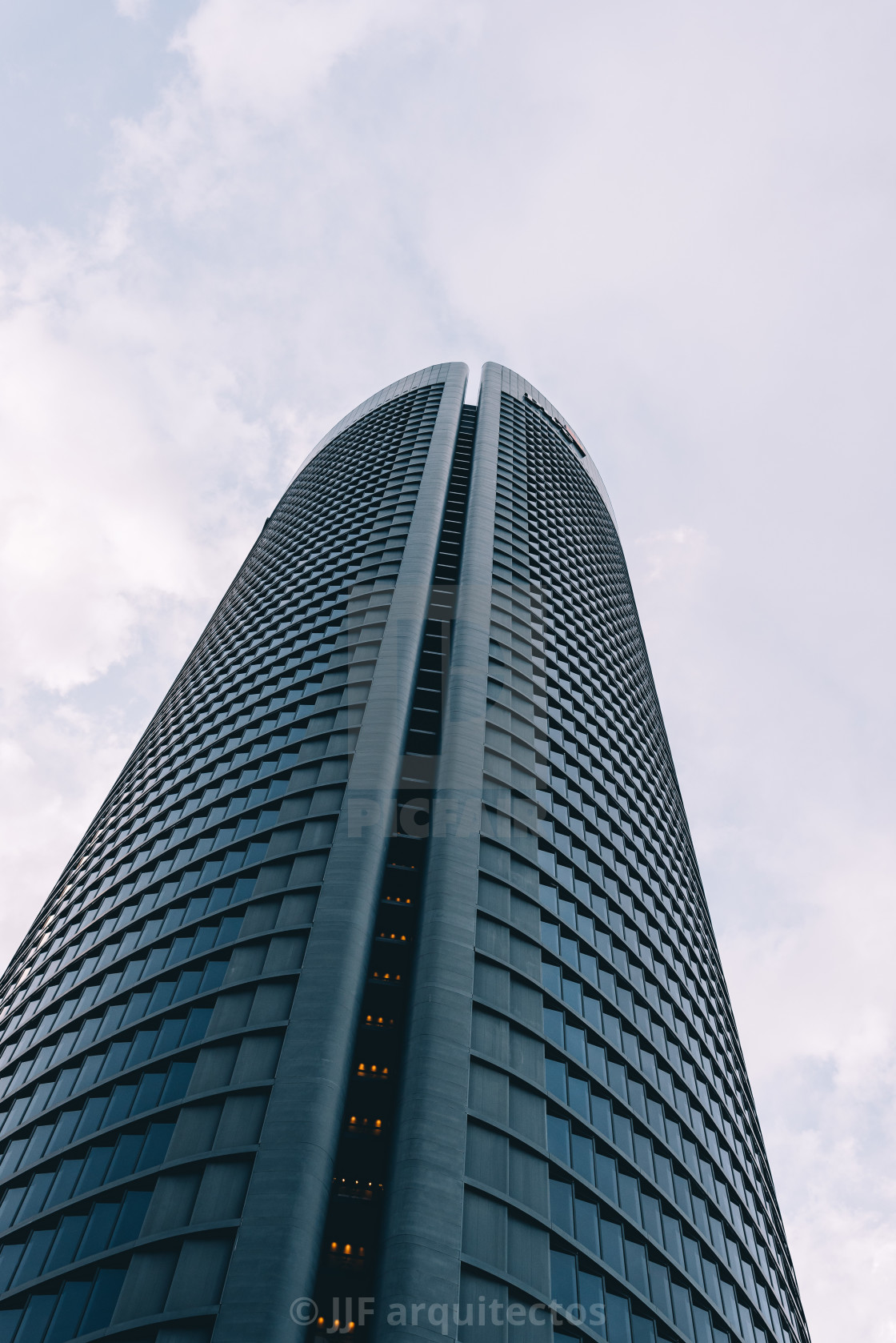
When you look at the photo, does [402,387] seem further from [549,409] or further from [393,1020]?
[393,1020]

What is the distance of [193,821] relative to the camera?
1795 inches

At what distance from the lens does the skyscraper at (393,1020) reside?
2395 centimetres

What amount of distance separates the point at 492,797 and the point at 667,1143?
1497cm

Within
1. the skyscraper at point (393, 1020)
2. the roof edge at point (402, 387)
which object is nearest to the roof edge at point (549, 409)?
the roof edge at point (402, 387)

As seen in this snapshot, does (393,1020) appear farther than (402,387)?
No

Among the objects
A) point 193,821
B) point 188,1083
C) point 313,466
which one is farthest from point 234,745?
point 313,466

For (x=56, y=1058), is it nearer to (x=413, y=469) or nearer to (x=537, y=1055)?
(x=537, y=1055)

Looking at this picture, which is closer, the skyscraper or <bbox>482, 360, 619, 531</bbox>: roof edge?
the skyscraper

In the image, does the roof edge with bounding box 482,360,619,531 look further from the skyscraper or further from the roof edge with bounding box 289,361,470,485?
the skyscraper

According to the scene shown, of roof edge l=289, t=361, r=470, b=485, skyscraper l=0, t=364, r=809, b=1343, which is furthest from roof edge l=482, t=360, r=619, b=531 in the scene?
skyscraper l=0, t=364, r=809, b=1343

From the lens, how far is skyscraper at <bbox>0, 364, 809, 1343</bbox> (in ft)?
78.6

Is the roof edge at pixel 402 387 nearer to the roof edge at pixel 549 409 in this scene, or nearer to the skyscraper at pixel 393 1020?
the roof edge at pixel 549 409

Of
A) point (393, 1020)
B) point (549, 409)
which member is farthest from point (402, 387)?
point (393, 1020)

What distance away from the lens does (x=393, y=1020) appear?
33969mm
